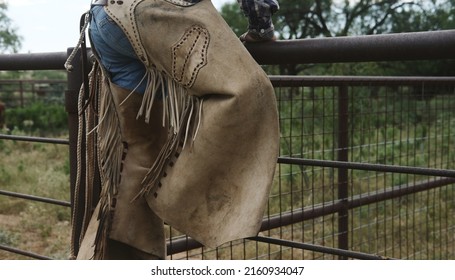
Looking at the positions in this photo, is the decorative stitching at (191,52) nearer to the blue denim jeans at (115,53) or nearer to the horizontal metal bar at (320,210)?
the blue denim jeans at (115,53)

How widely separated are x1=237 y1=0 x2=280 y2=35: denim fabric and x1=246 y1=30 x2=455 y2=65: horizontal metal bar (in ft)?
0.13

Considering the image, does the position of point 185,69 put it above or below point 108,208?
above

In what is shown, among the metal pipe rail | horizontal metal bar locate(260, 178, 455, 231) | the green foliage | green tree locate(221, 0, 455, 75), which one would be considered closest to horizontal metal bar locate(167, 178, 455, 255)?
horizontal metal bar locate(260, 178, 455, 231)

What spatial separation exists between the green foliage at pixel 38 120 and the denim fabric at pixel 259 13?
A: 35.6ft

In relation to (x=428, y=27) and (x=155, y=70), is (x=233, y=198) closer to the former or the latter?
(x=155, y=70)

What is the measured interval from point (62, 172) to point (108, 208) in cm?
564

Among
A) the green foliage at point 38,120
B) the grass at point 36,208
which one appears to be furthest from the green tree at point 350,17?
the grass at point 36,208

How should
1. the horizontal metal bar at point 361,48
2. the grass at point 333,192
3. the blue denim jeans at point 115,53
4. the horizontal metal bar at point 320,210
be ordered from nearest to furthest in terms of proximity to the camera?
the horizontal metal bar at point 361,48
the blue denim jeans at point 115,53
the horizontal metal bar at point 320,210
the grass at point 333,192

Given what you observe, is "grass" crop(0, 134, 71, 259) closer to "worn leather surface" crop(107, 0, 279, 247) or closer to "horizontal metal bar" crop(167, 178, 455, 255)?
"horizontal metal bar" crop(167, 178, 455, 255)

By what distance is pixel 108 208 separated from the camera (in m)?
1.57

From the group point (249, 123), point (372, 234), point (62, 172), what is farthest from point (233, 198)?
point (62, 172)

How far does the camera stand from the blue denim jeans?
1.41m

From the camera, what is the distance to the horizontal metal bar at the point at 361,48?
1223mm
